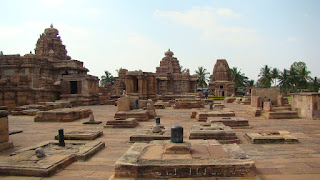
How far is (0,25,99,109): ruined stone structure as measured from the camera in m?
16.3

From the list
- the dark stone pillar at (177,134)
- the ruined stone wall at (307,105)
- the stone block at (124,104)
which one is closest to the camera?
the dark stone pillar at (177,134)

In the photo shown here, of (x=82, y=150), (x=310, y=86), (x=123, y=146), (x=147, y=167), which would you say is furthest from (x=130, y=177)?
(x=310, y=86)

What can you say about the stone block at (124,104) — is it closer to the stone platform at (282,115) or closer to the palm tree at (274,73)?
the stone platform at (282,115)

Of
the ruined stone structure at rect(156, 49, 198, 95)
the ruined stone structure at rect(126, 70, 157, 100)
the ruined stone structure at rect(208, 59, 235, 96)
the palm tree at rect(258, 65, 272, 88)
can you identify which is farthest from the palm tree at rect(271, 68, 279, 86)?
the ruined stone structure at rect(126, 70, 157, 100)

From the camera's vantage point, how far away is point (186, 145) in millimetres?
3824

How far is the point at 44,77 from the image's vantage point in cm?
2353

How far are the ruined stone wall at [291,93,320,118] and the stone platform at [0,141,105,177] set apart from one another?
30.5 ft

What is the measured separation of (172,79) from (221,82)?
17.4 meters

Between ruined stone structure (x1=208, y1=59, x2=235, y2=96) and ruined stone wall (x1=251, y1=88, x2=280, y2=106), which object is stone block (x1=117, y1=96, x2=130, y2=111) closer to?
ruined stone wall (x1=251, y1=88, x2=280, y2=106)

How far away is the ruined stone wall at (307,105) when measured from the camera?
32.9ft

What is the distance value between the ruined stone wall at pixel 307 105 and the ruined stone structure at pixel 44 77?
Answer: 54.4 feet

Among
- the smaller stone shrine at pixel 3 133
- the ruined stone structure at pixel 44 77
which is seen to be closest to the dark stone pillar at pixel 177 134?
the smaller stone shrine at pixel 3 133

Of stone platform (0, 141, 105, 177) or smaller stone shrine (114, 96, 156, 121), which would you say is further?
smaller stone shrine (114, 96, 156, 121)

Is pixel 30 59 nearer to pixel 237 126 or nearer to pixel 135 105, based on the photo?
pixel 135 105
